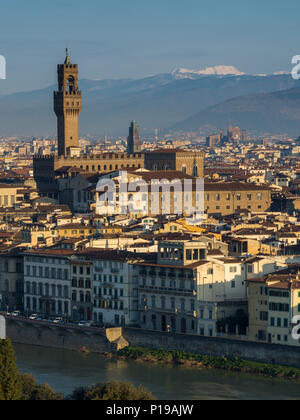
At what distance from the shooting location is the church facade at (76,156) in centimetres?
7075

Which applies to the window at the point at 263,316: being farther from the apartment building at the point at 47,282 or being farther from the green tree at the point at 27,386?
the apartment building at the point at 47,282

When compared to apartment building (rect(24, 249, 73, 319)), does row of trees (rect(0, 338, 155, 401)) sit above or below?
below

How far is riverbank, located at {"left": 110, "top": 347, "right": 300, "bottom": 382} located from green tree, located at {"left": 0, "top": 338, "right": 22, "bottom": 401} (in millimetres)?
6655

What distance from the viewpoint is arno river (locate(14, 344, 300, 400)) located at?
29422mm

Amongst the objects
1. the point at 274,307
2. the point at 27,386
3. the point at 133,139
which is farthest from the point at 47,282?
the point at 133,139

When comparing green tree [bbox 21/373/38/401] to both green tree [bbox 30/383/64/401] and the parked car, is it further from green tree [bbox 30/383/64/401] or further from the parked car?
the parked car

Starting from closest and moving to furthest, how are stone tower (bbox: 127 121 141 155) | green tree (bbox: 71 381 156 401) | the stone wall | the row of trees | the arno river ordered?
green tree (bbox: 71 381 156 401) < the row of trees < the arno river < the stone wall < stone tower (bbox: 127 121 141 155)

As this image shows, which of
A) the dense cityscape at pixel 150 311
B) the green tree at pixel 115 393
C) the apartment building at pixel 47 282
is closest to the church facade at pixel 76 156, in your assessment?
the dense cityscape at pixel 150 311

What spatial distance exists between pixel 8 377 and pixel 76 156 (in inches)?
1805

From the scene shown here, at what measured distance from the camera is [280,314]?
31.7 metres

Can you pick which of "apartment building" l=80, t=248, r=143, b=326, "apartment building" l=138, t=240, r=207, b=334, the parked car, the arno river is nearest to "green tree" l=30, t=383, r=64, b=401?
the arno river

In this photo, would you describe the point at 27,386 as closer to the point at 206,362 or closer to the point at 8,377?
the point at 8,377

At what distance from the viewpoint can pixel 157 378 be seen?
103 ft
